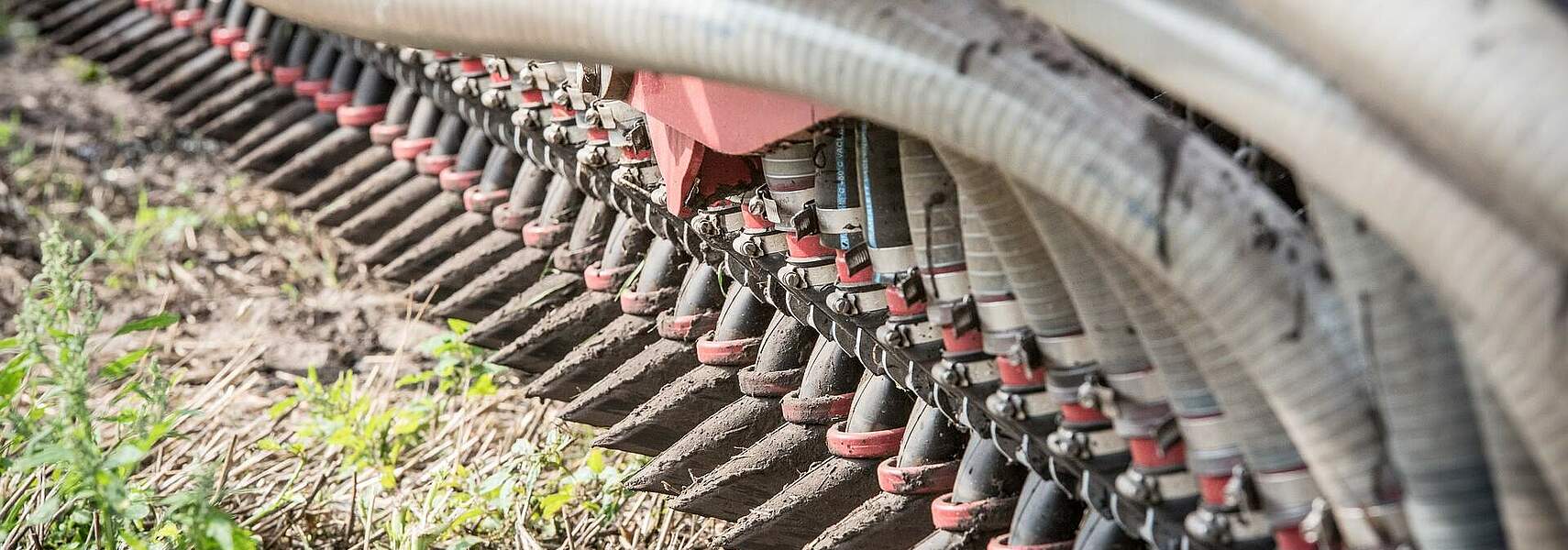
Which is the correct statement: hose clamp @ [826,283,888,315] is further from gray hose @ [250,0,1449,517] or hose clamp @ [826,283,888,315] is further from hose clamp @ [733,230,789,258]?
gray hose @ [250,0,1449,517]

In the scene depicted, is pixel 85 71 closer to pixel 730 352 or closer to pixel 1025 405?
pixel 730 352

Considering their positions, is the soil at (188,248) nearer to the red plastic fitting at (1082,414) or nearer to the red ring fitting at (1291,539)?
the red plastic fitting at (1082,414)

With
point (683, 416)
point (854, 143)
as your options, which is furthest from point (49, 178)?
point (854, 143)

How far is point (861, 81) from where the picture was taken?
3.28 ft

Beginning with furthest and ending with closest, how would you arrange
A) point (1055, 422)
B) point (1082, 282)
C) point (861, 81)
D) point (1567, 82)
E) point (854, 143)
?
point (854, 143) < point (1055, 422) < point (1082, 282) < point (861, 81) < point (1567, 82)

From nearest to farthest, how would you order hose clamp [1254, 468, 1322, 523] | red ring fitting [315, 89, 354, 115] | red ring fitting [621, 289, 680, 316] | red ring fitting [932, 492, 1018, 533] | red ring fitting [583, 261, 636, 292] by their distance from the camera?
1. hose clamp [1254, 468, 1322, 523]
2. red ring fitting [932, 492, 1018, 533]
3. red ring fitting [621, 289, 680, 316]
4. red ring fitting [583, 261, 636, 292]
5. red ring fitting [315, 89, 354, 115]

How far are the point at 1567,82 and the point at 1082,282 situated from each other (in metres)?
0.46

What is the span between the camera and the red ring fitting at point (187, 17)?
12.5 feet

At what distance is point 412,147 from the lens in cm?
298

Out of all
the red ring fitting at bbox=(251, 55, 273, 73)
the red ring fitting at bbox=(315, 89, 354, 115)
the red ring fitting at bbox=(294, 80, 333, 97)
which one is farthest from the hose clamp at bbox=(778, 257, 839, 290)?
the red ring fitting at bbox=(251, 55, 273, 73)

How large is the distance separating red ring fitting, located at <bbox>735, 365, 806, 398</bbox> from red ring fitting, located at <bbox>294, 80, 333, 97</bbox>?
1831 mm

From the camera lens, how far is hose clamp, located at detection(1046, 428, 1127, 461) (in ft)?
4.16

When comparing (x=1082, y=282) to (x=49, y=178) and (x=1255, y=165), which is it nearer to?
(x=1255, y=165)

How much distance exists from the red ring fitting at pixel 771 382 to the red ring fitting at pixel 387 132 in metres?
1.46
